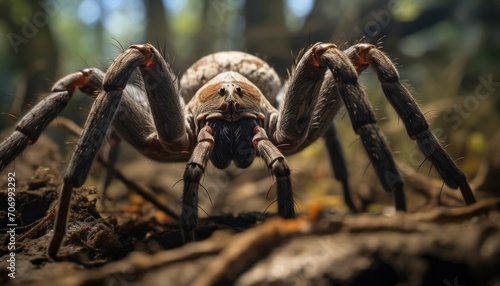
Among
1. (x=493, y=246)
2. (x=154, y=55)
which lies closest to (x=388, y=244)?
(x=493, y=246)

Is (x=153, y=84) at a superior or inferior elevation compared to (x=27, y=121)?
superior

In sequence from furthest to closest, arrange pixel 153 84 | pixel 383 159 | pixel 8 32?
pixel 8 32
pixel 153 84
pixel 383 159

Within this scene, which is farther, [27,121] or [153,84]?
[153,84]

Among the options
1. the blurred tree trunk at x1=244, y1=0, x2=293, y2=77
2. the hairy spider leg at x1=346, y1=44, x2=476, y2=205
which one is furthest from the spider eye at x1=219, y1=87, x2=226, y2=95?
the blurred tree trunk at x1=244, y1=0, x2=293, y2=77

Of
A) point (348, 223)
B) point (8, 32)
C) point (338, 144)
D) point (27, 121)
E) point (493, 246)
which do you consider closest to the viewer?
point (493, 246)

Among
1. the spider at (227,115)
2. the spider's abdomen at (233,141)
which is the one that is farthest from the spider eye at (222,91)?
the spider's abdomen at (233,141)

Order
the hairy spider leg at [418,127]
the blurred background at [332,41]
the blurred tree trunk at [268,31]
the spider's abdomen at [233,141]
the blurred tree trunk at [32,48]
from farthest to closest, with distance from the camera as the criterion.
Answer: the blurred tree trunk at [268,31]
the blurred tree trunk at [32,48]
the blurred background at [332,41]
the spider's abdomen at [233,141]
the hairy spider leg at [418,127]

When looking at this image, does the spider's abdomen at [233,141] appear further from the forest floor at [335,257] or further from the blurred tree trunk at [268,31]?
the blurred tree trunk at [268,31]

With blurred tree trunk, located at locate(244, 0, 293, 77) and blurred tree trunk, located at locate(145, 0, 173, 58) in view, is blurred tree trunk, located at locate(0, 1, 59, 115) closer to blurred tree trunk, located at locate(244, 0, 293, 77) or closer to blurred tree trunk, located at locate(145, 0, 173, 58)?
blurred tree trunk, located at locate(145, 0, 173, 58)

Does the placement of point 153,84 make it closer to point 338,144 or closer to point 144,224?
point 144,224
